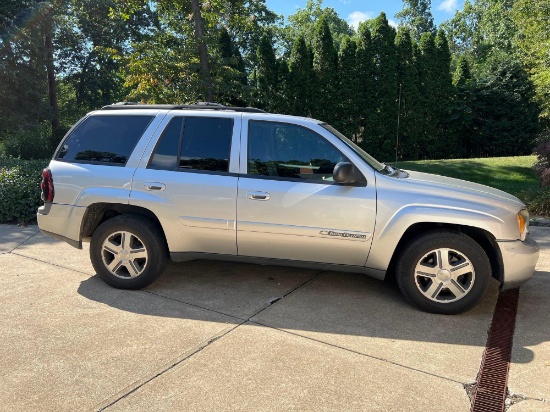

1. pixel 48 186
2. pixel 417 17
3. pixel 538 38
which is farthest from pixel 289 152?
pixel 417 17

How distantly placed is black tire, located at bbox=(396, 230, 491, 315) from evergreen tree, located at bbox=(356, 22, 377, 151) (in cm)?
1506

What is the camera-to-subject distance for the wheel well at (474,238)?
4.09 meters

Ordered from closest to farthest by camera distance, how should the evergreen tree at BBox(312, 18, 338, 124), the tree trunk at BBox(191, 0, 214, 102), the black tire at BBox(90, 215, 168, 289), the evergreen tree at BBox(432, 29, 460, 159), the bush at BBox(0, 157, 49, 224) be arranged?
the black tire at BBox(90, 215, 168, 289) < the bush at BBox(0, 157, 49, 224) < the tree trunk at BBox(191, 0, 214, 102) < the evergreen tree at BBox(312, 18, 338, 124) < the evergreen tree at BBox(432, 29, 460, 159)

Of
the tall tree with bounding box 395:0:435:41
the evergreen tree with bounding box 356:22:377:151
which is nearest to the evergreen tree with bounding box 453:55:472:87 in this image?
the evergreen tree with bounding box 356:22:377:151

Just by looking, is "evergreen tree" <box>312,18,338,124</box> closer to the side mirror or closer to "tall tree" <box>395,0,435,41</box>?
the side mirror

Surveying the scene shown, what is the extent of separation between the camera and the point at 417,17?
5484 centimetres

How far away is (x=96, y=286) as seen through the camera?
188 inches

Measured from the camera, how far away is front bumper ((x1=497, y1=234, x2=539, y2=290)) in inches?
156

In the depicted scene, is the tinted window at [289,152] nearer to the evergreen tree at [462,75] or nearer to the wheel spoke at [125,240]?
the wheel spoke at [125,240]

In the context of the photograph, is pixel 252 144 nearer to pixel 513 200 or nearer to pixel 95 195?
pixel 95 195

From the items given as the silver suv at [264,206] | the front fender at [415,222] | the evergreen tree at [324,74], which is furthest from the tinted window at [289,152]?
the evergreen tree at [324,74]

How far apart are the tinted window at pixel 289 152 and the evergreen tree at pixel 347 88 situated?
A: 47.7 feet

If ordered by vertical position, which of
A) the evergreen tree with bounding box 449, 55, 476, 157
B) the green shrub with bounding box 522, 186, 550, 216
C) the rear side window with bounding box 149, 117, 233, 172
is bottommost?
the green shrub with bounding box 522, 186, 550, 216

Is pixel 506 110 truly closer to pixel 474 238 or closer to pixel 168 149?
pixel 474 238
